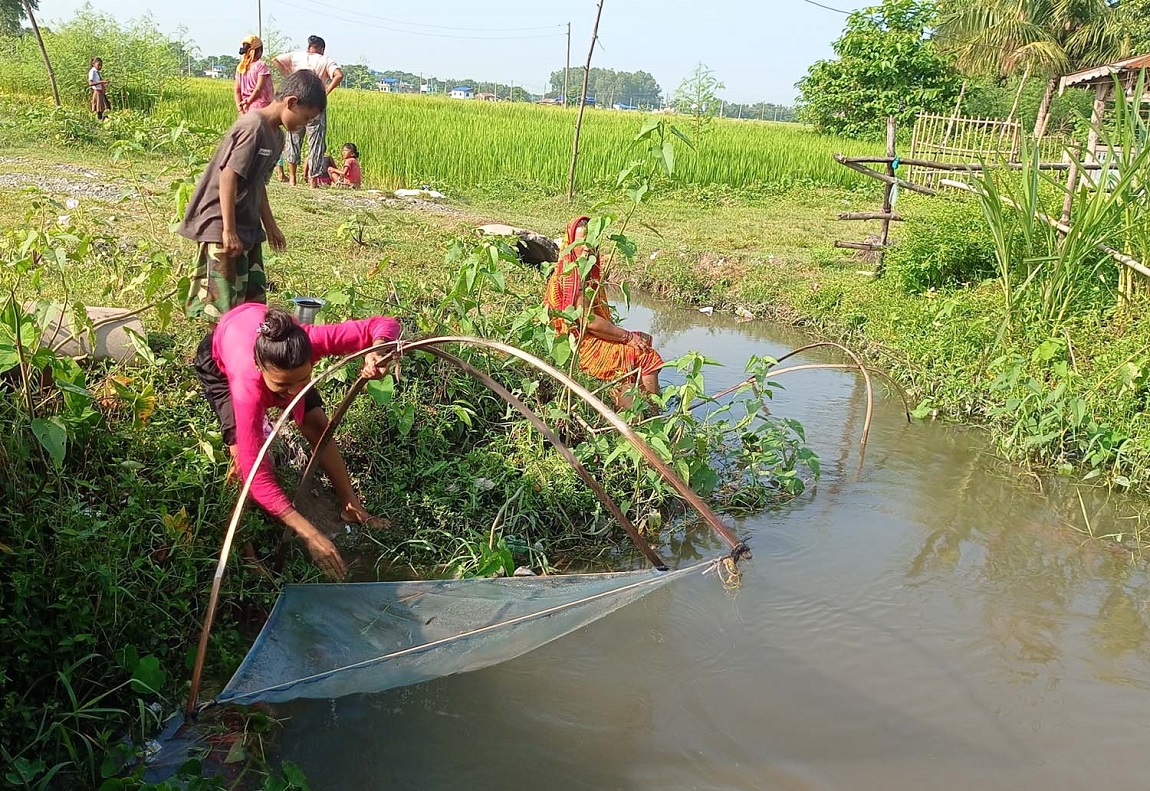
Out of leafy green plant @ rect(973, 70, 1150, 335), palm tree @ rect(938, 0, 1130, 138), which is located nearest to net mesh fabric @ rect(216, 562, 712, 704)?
leafy green plant @ rect(973, 70, 1150, 335)

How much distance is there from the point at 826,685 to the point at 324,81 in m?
6.31

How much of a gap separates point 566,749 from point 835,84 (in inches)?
872

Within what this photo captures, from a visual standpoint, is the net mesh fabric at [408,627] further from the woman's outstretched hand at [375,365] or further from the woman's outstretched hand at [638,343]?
the woman's outstretched hand at [638,343]

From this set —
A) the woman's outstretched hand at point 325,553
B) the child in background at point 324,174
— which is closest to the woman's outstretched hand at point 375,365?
the woman's outstretched hand at point 325,553

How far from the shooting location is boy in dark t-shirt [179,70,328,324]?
3285 millimetres

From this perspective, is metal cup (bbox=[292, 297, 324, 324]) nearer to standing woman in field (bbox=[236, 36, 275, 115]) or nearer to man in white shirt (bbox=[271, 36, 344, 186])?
man in white shirt (bbox=[271, 36, 344, 186])

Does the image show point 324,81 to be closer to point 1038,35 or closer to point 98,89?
point 98,89

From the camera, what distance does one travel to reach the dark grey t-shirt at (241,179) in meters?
3.29

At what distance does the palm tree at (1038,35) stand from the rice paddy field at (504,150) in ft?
17.8

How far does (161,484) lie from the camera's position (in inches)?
113

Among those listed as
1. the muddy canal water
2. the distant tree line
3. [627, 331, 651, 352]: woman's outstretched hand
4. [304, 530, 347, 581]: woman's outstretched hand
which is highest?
the distant tree line

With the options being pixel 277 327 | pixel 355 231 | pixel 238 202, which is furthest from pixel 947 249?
pixel 277 327

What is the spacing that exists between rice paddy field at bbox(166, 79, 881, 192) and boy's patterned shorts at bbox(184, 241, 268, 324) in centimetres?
744

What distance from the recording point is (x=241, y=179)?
3344mm
